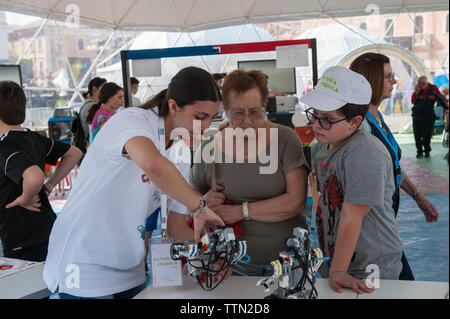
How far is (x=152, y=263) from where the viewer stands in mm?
1380

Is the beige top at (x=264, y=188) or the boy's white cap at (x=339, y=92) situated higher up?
the boy's white cap at (x=339, y=92)

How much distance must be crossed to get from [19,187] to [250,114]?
1061mm

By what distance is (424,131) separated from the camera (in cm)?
874

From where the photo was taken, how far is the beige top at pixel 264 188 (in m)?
1.64

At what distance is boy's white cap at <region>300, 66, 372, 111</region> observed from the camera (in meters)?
1.42

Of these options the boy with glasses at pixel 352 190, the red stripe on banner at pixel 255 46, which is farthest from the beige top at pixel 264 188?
the red stripe on banner at pixel 255 46

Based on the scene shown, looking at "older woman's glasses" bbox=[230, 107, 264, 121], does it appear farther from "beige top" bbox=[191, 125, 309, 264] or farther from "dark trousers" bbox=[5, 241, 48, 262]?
"dark trousers" bbox=[5, 241, 48, 262]

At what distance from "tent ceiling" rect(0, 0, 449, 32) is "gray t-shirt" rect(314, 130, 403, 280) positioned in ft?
27.3

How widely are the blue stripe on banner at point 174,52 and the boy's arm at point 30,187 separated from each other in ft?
5.95

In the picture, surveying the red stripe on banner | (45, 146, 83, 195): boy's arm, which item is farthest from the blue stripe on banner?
(45, 146, 83, 195): boy's arm

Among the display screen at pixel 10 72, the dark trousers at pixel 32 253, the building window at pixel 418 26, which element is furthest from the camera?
the building window at pixel 418 26

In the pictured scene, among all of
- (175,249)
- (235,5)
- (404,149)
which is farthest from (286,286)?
(404,149)

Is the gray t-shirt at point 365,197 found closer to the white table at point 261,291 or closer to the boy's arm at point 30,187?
the white table at point 261,291
